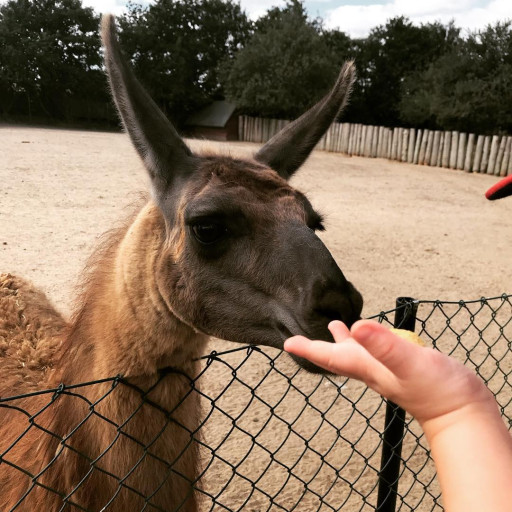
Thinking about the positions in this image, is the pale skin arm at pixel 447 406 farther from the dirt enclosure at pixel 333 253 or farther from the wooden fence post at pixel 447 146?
the wooden fence post at pixel 447 146

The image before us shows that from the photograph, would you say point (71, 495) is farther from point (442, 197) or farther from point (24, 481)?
point (442, 197)

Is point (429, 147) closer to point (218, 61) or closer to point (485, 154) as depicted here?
point (485, 154)

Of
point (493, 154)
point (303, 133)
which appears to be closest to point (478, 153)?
point (493, 154)

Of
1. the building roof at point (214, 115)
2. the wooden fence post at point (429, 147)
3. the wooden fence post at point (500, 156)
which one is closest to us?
the wooden fence post at point (500, 156)

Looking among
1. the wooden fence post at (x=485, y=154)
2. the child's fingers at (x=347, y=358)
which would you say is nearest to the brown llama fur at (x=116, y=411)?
the child's fingers at (x=347, y=358)

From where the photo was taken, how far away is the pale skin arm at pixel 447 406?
83cm

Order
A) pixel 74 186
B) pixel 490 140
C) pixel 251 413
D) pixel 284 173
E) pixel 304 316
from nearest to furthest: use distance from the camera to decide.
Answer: pixel 304 316
pixel 284 173
pixel 251 413
pixel 74 186
pixel 490 140

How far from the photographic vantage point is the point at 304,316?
182cm

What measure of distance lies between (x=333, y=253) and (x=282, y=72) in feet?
79.9

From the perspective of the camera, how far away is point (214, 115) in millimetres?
Result: 34094

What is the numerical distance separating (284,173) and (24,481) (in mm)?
1849

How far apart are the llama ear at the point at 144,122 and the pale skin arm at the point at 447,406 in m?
1.56

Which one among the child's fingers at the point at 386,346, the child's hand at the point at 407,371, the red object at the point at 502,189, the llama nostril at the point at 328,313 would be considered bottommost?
the llama nostril at the point at 328,313

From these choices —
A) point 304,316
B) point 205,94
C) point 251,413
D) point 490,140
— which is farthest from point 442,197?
point 205,94
